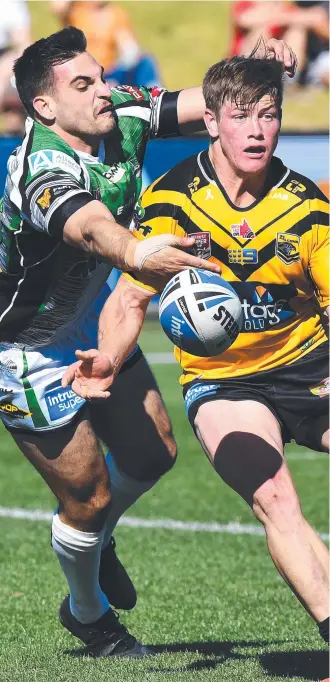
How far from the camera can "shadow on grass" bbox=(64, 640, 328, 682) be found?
214 inches

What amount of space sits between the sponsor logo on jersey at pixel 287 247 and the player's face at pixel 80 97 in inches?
37.6

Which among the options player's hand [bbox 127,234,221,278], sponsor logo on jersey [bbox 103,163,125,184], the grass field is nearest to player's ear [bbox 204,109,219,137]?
sponsor logo on jersey [bbox 103,163,125,184]

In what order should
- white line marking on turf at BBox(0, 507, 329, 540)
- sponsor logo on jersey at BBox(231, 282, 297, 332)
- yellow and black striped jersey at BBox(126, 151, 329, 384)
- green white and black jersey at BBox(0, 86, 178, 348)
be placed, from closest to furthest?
green white and black jersey at BBox(0, 86, 178, 348) < yellow and black striped jersey at BBox(126, 151, 329, 384) < sponsor logo on jersey at BBox(231, 282, 297, 332) < white line marking on turf at BBox(0, 507, 329, 540)

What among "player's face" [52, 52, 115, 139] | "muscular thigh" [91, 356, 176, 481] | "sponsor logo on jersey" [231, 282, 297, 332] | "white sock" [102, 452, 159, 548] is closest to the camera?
"sponsor logo on jersey" [231, 282, 297, 332]

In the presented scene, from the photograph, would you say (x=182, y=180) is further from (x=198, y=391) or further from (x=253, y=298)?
(x=198, y=391)

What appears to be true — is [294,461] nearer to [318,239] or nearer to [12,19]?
[318,239]

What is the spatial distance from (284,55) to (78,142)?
1074 mm

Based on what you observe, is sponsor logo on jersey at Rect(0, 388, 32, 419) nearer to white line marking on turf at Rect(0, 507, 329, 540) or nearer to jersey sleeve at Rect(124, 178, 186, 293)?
→ jersey sleeve at Rect(124, 178, 186, 293)

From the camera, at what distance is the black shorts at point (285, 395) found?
537cm

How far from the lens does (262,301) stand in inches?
210

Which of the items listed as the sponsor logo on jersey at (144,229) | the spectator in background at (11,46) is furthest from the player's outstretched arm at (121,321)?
the spectator in background at (11,46)

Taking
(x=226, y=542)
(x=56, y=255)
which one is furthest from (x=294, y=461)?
(x=56, y=255)

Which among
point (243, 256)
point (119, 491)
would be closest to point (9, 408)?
point (119, 491)

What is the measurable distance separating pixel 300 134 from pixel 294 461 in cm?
564
